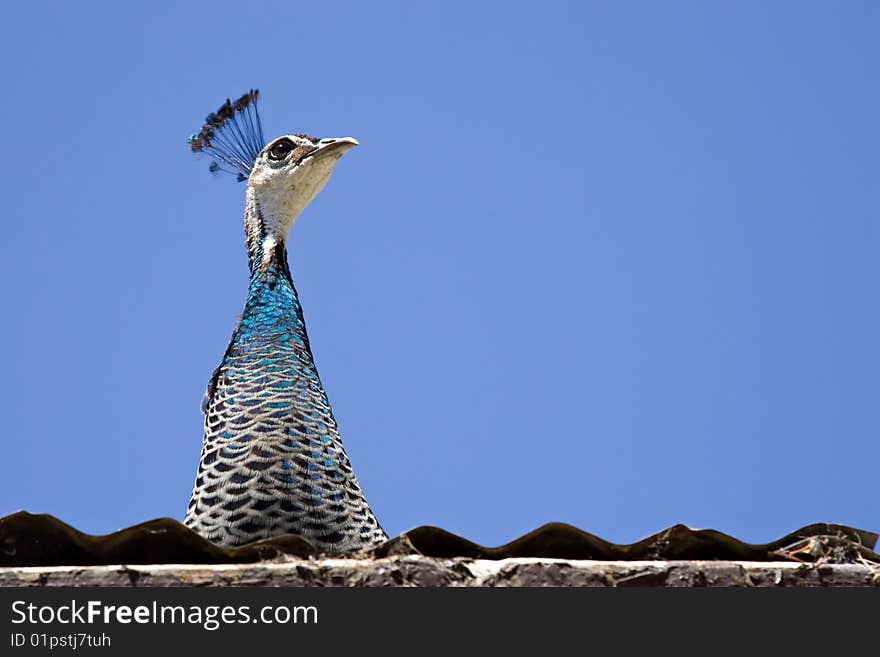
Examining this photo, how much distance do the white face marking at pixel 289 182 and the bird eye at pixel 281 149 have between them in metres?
0.04

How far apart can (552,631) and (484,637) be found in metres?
0.19

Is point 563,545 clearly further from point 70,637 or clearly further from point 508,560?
point 70,637

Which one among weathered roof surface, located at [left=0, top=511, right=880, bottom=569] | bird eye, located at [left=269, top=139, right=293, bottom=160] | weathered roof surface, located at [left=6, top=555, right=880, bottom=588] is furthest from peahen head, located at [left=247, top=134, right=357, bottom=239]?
weathered roof surface, located at [left=6, top=555, right=880, bottom=588]

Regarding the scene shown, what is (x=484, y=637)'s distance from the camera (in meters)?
3.87

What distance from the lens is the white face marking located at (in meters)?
9.83

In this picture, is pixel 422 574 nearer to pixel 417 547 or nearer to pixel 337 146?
pixel 417 547

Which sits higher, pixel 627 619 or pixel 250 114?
pixel 250 114

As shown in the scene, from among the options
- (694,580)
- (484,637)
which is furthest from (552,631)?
(694,580)

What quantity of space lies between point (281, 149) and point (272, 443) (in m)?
3.62

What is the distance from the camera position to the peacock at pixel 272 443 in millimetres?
6840

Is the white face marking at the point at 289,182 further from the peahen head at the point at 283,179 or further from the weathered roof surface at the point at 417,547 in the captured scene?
the weathered roof surface at the point at 417,547

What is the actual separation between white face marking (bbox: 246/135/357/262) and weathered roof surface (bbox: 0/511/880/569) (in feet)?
17.5

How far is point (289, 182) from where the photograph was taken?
993 centimetres

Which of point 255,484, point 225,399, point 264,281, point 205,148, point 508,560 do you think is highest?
point 205,148
